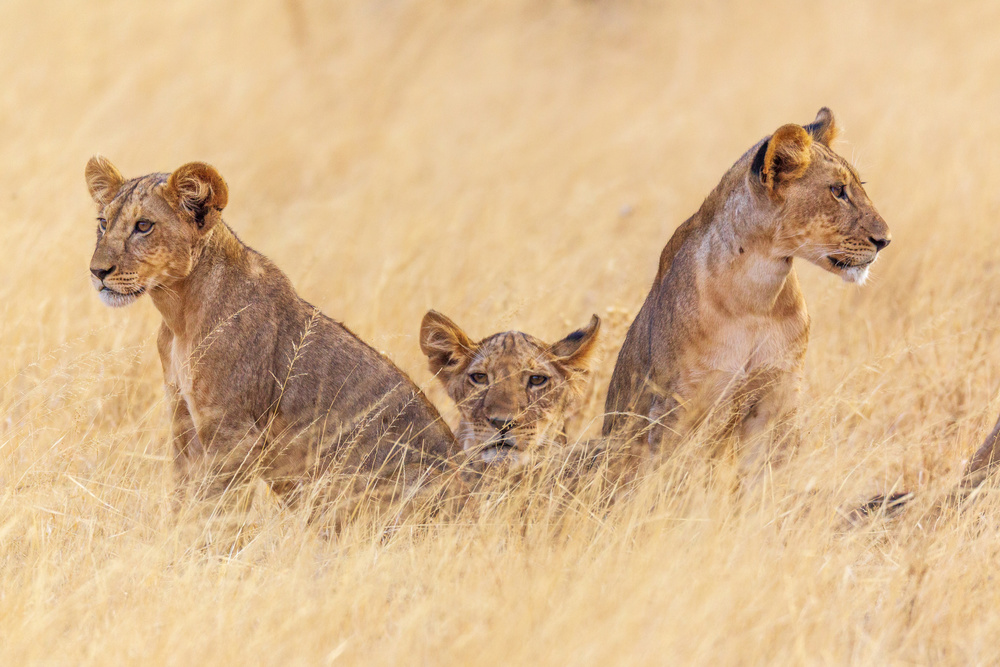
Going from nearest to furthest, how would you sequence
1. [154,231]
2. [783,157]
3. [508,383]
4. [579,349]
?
[783,157], [154,231], [508,383], [579,349]

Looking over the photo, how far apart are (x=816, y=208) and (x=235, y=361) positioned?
252 centimetres

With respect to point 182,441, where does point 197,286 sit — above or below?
above

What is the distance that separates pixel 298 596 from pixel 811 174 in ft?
8.79

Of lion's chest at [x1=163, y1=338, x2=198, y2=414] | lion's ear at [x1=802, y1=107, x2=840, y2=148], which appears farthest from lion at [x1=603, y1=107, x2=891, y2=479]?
lion's chest at [x1=163, y1=338, x2=198, y2=414]

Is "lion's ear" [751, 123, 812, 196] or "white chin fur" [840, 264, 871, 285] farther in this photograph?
"white chin fur" [840, 264, 871, 285]

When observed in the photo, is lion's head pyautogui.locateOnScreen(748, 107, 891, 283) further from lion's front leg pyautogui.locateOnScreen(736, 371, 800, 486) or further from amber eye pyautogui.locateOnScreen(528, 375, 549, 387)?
amber eye pyautogui.locateOnScreen(528, 375, 549, 387)

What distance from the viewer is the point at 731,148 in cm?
1258

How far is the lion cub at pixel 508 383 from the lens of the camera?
16.6ft

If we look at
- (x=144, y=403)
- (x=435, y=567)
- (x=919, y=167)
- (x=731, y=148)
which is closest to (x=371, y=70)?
(x=731, y=148)

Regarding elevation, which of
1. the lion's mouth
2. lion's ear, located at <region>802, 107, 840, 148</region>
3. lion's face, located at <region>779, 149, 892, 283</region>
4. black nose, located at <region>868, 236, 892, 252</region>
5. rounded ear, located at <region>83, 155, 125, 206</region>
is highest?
rounded ear, located at <region>83, 155, 125, 206</region>

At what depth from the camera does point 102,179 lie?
535 centimetres

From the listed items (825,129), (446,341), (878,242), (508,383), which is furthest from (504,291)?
(878,242)

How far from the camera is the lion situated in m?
4.87

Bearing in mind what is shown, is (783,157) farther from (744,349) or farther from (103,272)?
(103,272)
